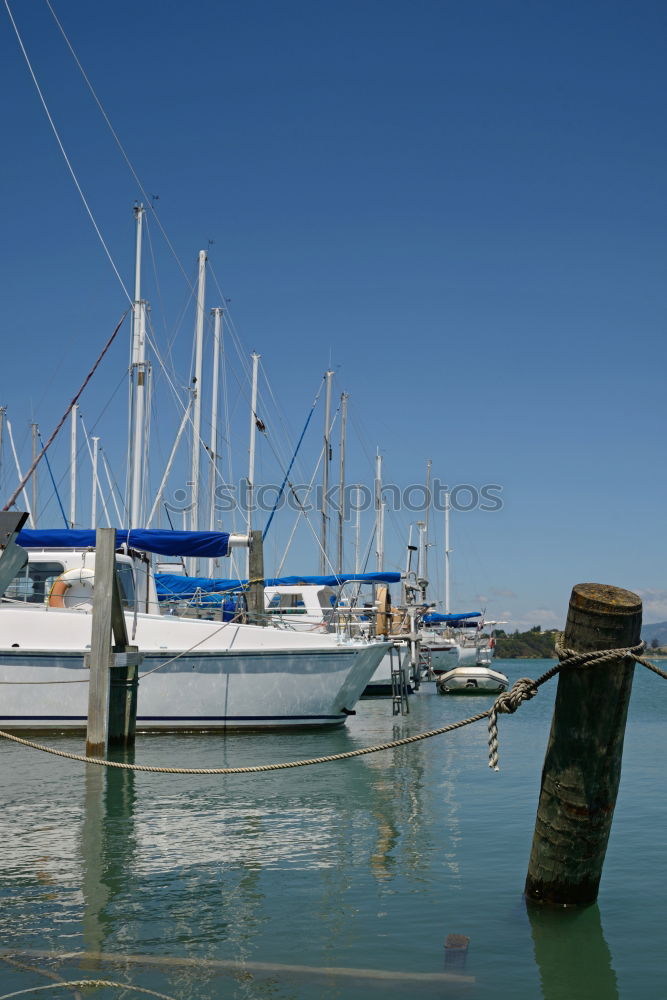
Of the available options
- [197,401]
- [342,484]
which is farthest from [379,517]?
[197,401]

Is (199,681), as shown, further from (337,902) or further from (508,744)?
(337,902)

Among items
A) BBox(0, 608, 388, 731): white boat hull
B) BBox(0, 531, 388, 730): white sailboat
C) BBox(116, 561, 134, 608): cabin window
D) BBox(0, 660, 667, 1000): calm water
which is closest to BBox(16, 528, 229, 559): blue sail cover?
BBox(116, 561, 134, 608): cabin window

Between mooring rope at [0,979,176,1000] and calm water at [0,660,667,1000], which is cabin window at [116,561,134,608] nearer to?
calm water at [0,660,667,1000]

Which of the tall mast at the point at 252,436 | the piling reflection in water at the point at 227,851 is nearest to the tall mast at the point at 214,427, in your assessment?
the tall mast at the point at 252,436

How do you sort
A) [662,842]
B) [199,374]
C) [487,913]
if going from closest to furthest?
1. [487,913]
2. [662,842]
3. [199,374]

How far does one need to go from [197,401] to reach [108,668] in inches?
574

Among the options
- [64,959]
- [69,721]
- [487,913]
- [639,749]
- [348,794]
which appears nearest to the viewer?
[64,959]

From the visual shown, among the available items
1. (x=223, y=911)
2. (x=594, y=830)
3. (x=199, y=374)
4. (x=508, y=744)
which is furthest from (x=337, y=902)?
(x=199, y=374)

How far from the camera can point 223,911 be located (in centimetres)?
737

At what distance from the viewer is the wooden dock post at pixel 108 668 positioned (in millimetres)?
14625

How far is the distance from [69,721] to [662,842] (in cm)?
1180

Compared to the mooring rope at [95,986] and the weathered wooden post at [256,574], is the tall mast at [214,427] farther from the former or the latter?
the mooring rope at [95,986]

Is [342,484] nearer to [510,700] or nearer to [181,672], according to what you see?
[181,672]

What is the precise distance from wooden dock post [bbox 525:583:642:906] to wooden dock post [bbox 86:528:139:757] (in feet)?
31.9
